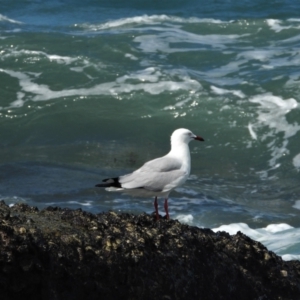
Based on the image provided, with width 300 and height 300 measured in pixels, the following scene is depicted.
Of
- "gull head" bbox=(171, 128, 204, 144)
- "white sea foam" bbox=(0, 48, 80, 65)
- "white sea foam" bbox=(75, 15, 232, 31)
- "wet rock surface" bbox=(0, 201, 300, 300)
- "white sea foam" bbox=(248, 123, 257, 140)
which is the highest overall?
"white sea foam" bbox=(75, 15, 232, 31)

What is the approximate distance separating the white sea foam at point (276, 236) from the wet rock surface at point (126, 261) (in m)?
2.07

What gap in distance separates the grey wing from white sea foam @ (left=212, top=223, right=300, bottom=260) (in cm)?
135

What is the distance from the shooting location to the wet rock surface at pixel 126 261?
4.27m

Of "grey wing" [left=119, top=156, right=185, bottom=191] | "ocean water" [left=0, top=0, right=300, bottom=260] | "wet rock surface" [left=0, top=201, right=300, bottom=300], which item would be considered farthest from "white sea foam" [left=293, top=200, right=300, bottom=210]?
"wet rock surface" [left=0, top=201, right=300, bottom=300]

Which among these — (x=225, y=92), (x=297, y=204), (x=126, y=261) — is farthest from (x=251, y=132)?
(x=126, y=261)

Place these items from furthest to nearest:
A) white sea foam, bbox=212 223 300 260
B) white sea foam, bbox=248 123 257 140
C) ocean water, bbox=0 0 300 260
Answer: white sea foam, bbox=248 123 257 140 → ocean water, bbox=0 0 300 260 → white sea foam, bbox=212 223 300 260

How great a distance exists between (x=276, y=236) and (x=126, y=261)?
150 inches

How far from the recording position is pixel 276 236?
8.09 meters

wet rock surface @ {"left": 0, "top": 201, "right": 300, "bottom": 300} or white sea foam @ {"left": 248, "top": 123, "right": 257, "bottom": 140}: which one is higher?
white sea foam @ {"left": 248, "top": 123, "right": 257, "bottom": 140}

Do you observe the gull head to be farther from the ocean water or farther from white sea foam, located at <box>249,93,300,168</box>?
white sea foam, located at <box>249,93,300,168</box>

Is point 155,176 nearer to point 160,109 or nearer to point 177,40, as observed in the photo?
point 160,109

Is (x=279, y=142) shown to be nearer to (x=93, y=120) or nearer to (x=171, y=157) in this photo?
(x=93, y=120)

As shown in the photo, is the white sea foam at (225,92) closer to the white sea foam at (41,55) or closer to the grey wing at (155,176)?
the white sea foam at (41,55)

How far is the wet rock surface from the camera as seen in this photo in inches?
168
